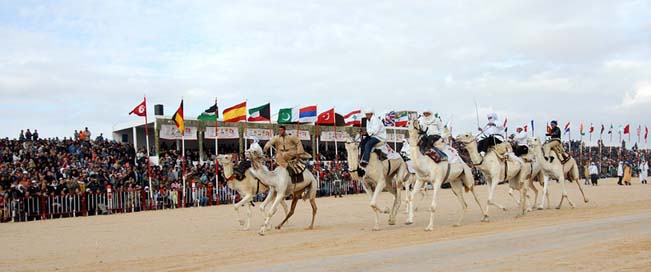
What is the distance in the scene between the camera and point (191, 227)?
20.3m

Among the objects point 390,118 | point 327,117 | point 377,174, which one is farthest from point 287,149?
point 390,118

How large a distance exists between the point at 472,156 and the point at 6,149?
2193 cm

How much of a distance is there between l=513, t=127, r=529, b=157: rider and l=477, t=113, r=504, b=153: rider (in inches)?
81.0

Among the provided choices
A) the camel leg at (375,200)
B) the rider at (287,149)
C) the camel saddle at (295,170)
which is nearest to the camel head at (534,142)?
the camel leg at (375,200)

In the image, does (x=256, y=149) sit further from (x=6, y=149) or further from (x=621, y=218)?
(x=6, y=149)

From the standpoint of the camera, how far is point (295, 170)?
18219 mm

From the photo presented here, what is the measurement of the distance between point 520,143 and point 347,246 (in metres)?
11.8

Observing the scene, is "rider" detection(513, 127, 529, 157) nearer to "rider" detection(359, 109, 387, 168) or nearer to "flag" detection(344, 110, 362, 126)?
"rider" detection(359, 109, 387, 168)

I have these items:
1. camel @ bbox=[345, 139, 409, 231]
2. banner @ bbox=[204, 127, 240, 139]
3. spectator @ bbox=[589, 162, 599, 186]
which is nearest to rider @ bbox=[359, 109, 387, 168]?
camel @ bbox=[345, 139, 409, 231]

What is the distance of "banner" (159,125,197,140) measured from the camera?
38.9m

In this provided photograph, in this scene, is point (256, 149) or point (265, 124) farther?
point (265, 124)

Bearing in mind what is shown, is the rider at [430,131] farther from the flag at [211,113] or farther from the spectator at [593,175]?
the spectator at [593,175]

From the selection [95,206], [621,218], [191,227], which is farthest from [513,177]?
[95,206]

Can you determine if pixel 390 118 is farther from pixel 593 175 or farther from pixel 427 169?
pixel 427 169
